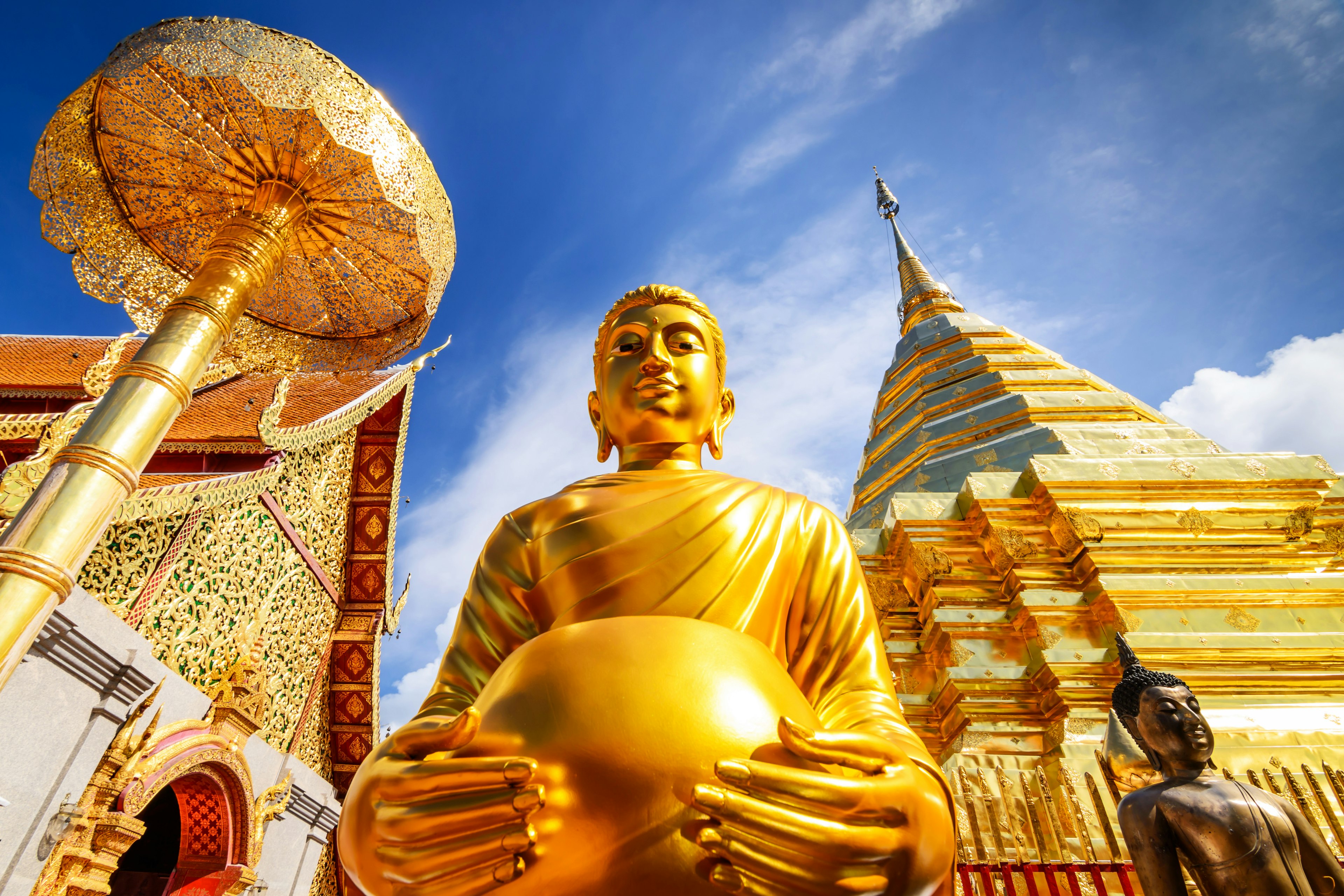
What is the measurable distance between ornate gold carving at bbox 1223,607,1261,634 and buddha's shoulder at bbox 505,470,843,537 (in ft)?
11.9

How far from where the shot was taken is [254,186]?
11.4 feet

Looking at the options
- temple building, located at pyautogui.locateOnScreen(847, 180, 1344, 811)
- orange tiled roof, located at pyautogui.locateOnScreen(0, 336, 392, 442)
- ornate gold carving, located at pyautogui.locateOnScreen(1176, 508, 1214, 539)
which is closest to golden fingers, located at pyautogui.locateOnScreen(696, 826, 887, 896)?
temple building, located at pyautogui.locateOnScreen(847, 180, 1344, 811)

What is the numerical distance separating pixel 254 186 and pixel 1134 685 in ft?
13.8

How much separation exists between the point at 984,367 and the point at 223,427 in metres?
6.71

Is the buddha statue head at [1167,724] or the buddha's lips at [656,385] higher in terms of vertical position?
the buddha's lips at [656,385]

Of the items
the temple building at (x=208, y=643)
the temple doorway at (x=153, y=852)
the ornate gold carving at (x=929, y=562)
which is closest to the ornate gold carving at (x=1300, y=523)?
the ornate gold carving at (x=929, y=562)

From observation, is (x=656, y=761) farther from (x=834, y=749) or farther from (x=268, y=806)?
(x=268, y=806)

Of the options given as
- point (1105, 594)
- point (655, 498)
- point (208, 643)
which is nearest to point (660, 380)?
point (655, 498)

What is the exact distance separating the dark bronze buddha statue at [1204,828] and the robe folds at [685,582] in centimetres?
132

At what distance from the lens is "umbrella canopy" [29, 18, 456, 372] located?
3.10 m

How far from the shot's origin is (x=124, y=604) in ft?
14.0

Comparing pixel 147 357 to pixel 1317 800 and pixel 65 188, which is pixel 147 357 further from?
pixel 1317 800

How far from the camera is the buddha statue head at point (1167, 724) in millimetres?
2262

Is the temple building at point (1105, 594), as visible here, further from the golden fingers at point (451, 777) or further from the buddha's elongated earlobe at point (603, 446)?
the golden fingers at point (451, 777)
